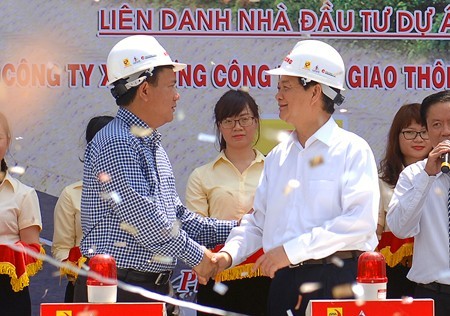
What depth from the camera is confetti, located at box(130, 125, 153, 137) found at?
4.21 meters

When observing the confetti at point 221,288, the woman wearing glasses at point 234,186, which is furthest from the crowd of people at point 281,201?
the confetti at point 221,288

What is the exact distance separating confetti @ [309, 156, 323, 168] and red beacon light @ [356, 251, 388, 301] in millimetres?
822

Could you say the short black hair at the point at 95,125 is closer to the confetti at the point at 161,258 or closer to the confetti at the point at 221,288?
the confetti at the point at 221,288

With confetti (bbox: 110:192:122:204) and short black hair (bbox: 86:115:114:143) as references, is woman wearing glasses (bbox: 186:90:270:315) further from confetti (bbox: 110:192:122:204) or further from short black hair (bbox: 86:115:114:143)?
confetti (bbox: 110:192:122:204)

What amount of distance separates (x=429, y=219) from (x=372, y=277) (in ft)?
4.15

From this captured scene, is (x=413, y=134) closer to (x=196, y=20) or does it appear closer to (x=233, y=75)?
(x=233, y=75)

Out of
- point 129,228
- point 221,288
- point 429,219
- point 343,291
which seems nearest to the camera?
point 343,291

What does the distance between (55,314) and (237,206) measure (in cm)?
202

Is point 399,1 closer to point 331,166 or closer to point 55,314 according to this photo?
Result: point 331,166

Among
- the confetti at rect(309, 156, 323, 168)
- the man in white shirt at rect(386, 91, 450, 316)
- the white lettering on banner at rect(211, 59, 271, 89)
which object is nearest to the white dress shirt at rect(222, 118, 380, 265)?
the confetti at rect(309, 156, 323, 168)

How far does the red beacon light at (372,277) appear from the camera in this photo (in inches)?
128

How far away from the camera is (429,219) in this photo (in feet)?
14.6

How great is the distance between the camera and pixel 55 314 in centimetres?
317

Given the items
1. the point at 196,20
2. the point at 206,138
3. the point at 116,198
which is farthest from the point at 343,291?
the point at 196,20
